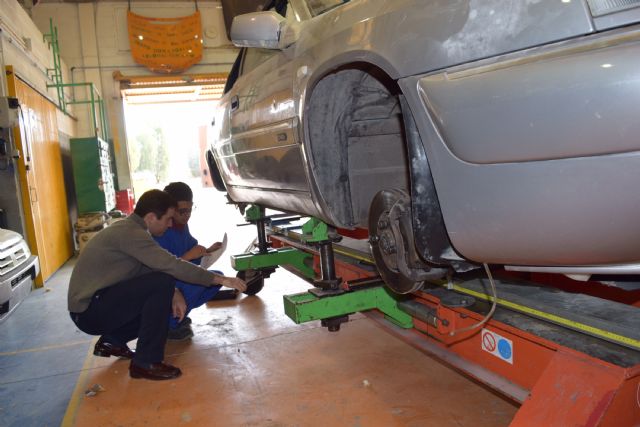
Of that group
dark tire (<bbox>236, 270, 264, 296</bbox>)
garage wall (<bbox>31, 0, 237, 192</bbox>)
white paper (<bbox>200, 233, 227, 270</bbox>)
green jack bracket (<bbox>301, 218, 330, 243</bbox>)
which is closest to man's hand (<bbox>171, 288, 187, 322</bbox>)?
white paper (<bbox>200, 233, 227, 270</bbox>)

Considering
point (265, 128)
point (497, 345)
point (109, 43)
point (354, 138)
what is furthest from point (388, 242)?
point (109, 43)

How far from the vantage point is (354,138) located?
2.24 meters

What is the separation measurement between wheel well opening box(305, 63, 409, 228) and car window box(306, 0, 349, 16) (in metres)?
0.30

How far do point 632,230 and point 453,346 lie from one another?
3.76ft

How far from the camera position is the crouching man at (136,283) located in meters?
2.65

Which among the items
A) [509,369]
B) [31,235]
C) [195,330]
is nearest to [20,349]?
[195,330]

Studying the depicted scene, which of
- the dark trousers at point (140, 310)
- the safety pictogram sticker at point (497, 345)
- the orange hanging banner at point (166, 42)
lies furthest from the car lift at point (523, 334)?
the orange hanging banner at point (166, 42)

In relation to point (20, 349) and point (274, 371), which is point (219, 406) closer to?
point (274, 371)

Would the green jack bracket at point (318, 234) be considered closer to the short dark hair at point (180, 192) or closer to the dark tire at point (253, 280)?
the short dark hair at point (180, 192)

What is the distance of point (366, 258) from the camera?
Answer: 119 inches

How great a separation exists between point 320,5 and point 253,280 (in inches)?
98.2

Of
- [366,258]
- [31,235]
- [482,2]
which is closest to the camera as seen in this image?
[482,2]

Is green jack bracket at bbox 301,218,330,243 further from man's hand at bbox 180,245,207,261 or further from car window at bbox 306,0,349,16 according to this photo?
man's hand at bbox 180,245,207,261

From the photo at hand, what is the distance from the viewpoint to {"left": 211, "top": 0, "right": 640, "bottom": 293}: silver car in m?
1.02
